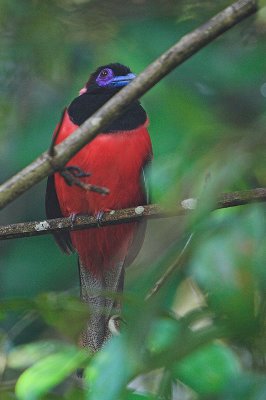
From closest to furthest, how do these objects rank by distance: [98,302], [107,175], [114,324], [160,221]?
[114,324] < [98,302] < [107,175] < [160,221]

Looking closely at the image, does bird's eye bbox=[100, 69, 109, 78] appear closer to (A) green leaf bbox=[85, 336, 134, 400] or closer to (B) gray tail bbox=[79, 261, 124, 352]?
(B) gray tail bbox=[79, 261, 124, 352]

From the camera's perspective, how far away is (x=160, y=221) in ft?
13.7

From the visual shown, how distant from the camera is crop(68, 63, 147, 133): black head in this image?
3.59 m

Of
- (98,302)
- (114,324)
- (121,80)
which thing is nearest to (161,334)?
(114,324)

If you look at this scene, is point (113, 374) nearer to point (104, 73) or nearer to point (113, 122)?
point (113, 122)

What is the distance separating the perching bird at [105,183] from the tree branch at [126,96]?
1728 millimetres

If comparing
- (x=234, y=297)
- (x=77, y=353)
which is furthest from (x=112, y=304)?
(x=234, y=297)

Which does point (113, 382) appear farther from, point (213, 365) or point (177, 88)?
point (177, 88)

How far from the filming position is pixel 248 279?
1556mm

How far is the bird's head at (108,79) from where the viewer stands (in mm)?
3695

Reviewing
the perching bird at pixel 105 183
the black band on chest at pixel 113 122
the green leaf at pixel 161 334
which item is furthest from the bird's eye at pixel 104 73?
the green leaf at pixel 161 334

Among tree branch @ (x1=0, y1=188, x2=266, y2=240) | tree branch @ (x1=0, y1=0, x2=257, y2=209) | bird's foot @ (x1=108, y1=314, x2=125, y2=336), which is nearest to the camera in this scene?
tree branch @ (x1=0, y1=0, x2=257, y2=209)

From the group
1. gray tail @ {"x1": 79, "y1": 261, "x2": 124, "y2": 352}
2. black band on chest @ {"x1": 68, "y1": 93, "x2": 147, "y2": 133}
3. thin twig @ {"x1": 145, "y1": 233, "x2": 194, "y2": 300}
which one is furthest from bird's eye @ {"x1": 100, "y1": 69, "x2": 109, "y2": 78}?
thin twig @ {"x1": 145, "y1": 233, "x2": 194, "y2": 300}

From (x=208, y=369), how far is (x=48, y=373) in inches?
12.4
